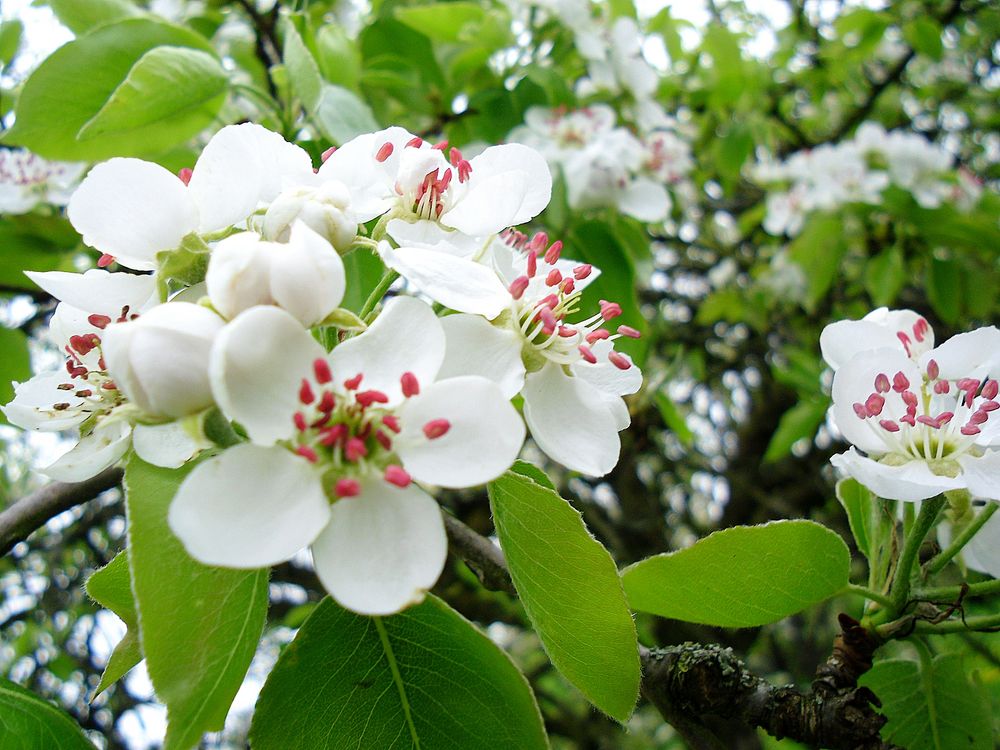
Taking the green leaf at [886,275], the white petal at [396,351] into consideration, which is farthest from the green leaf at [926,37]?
the white petal at [396,351]

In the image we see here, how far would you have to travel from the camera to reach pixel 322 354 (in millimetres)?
588

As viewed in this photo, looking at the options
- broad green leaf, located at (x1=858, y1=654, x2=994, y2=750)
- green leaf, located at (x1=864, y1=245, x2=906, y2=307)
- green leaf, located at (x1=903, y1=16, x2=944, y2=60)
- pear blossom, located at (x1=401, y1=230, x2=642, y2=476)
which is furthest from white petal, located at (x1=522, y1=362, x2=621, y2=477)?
green leaf, located at (x1=903, y1=16, x2=944, y2=60)

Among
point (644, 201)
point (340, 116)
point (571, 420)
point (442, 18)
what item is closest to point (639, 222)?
point (644, 201)

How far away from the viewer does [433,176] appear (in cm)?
79

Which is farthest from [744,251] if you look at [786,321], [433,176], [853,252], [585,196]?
[433,176]

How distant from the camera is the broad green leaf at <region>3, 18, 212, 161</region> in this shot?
3.73ft

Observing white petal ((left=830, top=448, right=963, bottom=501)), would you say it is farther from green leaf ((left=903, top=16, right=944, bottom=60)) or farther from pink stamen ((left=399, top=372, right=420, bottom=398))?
green leaf ((left=903, top=16, right=944, bottom=60))

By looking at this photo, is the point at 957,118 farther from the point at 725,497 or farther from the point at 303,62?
the point at 303,62

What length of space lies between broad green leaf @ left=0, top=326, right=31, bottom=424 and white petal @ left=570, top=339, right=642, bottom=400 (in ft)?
3.15

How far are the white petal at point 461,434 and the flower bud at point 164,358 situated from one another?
0.45 feet

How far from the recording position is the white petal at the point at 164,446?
64cm

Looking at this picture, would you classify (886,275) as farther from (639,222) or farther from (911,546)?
(911,546)

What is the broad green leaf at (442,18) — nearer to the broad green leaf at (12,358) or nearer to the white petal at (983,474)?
the broad green leaf at (12,358)

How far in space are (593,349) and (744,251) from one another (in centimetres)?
279
